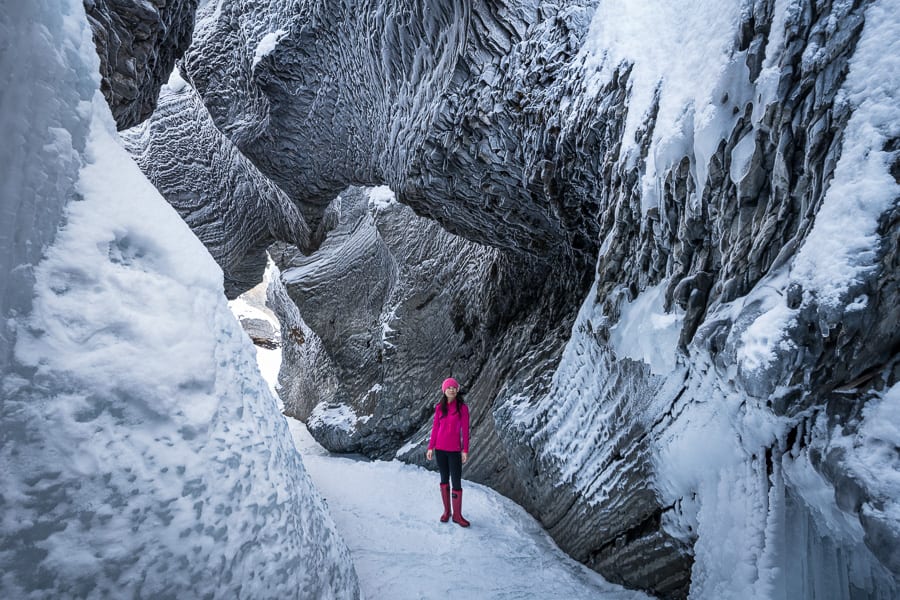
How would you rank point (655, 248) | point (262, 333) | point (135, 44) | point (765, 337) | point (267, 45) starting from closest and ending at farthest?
point (765, 337), point (655, 248), point (135, 44), point (267, 45), point (262, 333)

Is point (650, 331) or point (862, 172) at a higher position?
point (862, 172)

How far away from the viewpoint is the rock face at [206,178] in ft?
23.2

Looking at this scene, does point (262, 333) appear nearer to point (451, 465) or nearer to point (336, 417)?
point (336, 417)

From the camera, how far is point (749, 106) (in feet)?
4.76

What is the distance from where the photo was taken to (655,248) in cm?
196

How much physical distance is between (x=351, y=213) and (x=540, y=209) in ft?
18.1

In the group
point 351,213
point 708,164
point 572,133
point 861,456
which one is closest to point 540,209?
point 572,133

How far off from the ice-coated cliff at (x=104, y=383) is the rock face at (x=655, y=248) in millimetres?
1402

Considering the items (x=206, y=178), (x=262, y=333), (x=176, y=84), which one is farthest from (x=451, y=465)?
(x=262, y=333)

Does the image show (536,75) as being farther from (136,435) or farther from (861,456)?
(136,435)

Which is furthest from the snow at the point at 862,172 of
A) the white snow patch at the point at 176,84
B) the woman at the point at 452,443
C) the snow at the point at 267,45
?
the white snow patch at the point at 176,84

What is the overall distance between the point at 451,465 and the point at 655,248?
5.73ft

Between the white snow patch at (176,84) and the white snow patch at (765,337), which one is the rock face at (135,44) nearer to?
the white snow patch at (765,337)

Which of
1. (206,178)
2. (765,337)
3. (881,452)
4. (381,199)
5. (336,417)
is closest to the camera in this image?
(881,452)
